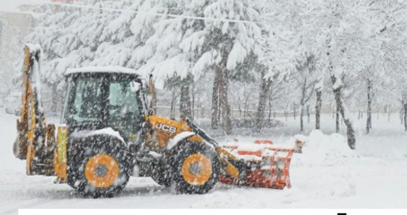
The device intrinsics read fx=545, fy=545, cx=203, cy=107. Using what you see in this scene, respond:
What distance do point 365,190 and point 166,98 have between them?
28.3 metres

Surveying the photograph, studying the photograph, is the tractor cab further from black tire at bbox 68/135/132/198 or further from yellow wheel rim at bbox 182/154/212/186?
yellow wheel rim at bbox 182/154/212/186

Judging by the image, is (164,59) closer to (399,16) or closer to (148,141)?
(399,16)

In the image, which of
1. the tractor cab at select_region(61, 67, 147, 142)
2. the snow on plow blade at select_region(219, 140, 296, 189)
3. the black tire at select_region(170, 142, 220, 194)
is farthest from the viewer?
the snow on plow blade at select_region(219, 140, 296, 189)

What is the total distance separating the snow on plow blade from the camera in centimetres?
843

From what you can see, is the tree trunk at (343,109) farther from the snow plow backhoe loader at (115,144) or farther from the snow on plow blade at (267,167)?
the snow plow backhoe loader at (115,144)

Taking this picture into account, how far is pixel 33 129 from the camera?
729cm

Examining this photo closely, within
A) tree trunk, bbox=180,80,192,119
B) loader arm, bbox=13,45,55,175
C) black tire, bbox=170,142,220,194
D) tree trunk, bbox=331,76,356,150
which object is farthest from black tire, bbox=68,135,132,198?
tree trunk, bbox=180,80,192,119

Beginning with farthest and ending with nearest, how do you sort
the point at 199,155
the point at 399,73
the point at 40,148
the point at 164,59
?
the point at 164,59 < the point at 399,73 < the point at 199,155 < the point at 40,148

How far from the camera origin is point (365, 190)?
322 inches

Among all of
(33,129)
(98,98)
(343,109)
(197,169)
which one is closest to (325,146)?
(343,109)

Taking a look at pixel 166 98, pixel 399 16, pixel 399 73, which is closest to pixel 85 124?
pixel 399 16

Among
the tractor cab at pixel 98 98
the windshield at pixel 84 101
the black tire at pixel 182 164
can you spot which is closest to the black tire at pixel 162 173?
the black tire at pixel 182 164

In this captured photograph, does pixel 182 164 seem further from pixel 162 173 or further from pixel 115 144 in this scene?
pixel 115 144

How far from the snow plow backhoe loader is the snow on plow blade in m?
0.02
